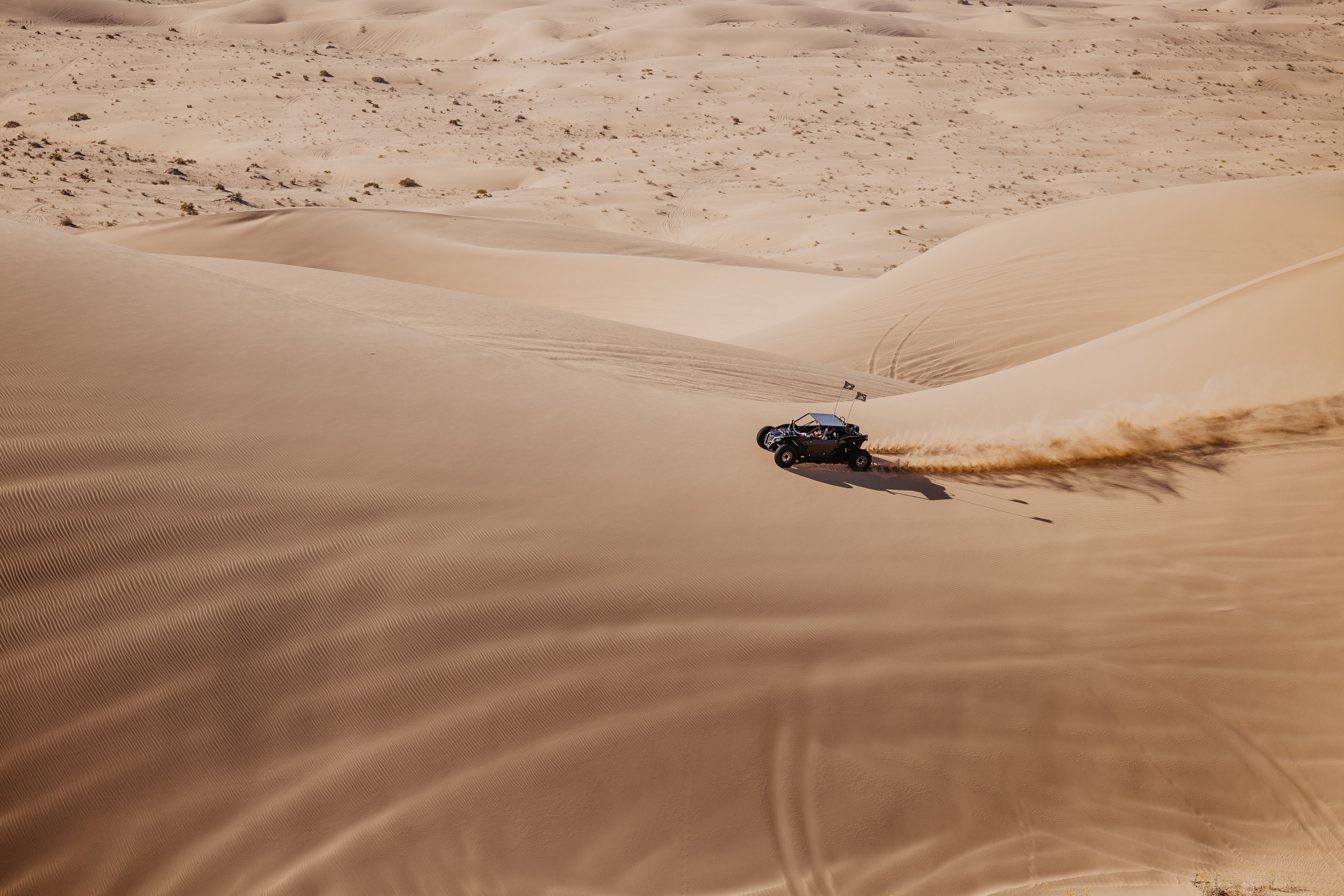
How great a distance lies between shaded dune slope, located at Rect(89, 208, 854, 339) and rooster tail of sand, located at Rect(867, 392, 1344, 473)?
27.8ft

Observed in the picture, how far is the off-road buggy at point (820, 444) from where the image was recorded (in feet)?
16.0

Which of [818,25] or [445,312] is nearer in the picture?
[445,312]

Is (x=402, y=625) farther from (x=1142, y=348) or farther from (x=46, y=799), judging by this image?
(x=1142, y=348)

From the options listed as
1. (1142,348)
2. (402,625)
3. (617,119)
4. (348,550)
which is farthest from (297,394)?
(617,119)

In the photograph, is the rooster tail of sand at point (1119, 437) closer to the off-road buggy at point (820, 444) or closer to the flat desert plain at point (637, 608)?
the flat desert plain at point (637, 608)

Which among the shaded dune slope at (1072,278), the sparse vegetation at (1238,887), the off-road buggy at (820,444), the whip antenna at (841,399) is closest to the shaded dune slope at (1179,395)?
the off-road buggy at (820,444)

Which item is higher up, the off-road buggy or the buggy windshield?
the buggy windshield

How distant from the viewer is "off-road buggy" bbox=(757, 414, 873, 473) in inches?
192

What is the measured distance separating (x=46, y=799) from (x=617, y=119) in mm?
32818

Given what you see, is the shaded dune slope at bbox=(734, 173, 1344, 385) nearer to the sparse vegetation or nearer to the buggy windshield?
the buggy windshield

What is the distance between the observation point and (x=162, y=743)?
129 inches

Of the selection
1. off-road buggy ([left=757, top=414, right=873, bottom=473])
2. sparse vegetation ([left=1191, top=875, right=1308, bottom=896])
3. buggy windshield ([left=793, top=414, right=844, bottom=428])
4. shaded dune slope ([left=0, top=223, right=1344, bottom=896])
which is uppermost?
buggy windshield ([left=793, top=414, right=844, bottom=428])

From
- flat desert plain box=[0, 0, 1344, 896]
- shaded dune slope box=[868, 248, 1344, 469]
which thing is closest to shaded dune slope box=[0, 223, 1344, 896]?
flat desert plain box=[0, 0, 1344, 896]

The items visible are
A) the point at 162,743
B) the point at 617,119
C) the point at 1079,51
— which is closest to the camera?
the point at 162,743
